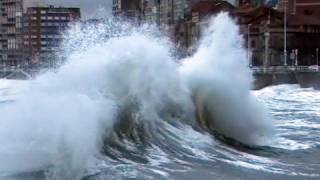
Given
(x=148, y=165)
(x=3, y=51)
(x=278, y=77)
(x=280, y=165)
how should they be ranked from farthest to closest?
(x=3, y=51)
(x=278, y=77)
(x=280, y=165)
(x=148, y=165)

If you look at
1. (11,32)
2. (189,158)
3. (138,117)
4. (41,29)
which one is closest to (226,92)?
(138,117)

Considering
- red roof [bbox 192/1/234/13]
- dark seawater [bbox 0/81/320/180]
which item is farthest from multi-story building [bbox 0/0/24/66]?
dark seawater [bbox 0/81/320/180]

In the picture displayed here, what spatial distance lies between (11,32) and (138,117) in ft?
432

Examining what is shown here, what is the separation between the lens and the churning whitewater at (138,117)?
1223 cm

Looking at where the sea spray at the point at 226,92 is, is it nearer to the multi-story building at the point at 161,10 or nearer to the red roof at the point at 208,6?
the multi-story building at the point at 161,10

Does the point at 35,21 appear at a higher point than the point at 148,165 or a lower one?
higher

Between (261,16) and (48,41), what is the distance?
31525 millimetres

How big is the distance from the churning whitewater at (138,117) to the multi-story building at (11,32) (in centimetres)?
11292

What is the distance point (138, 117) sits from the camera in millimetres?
15617

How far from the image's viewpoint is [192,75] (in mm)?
18797

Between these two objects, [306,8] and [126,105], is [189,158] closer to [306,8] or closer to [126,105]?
[126,105]

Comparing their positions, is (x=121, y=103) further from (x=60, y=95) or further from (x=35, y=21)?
(x=35, y=21)

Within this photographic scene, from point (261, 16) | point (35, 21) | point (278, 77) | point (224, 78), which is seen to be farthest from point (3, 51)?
point (224, 78)

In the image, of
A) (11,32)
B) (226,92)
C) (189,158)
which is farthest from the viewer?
(11,32)
